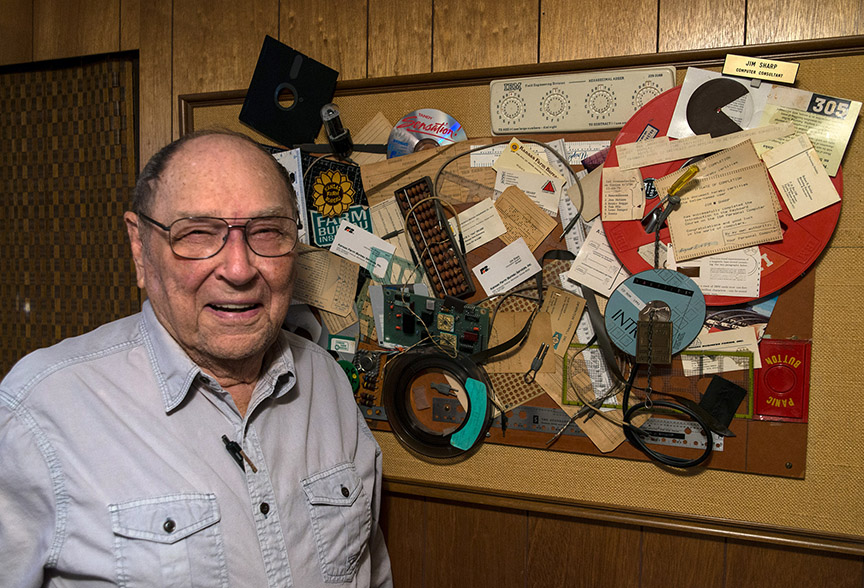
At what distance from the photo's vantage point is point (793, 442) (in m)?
1.15

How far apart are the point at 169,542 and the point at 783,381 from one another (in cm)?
114

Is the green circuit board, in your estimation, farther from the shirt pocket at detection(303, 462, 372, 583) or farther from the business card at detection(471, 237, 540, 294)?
the shirt pocket at detection(303, 462, 372, 583)

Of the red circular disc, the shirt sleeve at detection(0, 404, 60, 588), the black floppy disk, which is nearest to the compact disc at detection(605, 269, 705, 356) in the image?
the red circular disc

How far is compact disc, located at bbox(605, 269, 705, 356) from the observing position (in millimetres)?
1174

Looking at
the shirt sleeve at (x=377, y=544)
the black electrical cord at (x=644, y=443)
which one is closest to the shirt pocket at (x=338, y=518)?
the shirt sleeve at (x=377, y=544)

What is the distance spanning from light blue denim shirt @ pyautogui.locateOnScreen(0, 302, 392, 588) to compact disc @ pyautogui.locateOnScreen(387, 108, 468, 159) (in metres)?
0.55

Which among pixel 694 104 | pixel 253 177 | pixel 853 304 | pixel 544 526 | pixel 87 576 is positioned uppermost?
pixel 694 104

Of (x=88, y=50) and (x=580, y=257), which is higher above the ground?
(x=88, y=50)

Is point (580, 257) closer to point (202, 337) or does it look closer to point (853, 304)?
point (853, 304)

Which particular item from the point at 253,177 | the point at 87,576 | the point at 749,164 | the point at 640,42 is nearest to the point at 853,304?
the point at 749,164

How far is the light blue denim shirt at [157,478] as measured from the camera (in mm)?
875

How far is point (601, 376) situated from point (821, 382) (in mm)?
409

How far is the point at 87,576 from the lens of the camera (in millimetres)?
882

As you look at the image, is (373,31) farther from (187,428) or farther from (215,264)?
(187,428)
